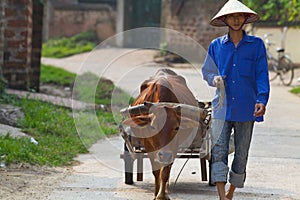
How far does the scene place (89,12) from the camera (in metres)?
34.6

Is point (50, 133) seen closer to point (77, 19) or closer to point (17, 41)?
point (17, 41)

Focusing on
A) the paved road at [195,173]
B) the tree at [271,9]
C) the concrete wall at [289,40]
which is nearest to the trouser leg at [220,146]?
the paved road at [195,173]

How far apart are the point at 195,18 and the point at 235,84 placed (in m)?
22.0

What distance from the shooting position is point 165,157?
21.2ft

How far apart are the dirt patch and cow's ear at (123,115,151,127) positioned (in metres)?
1.12

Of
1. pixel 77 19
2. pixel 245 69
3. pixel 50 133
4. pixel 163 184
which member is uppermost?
pixel 245 69

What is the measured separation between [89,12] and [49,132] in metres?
24.3

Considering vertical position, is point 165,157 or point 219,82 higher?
point 219,82

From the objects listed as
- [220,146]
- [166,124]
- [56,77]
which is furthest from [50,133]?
[56,77]

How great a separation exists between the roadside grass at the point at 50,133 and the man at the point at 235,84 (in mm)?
2498

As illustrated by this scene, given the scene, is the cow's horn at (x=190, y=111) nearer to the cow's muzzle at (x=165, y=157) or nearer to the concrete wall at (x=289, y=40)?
the cow's muzzle at (x=165, y=157)

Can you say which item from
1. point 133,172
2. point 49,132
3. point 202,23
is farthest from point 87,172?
point 202,23

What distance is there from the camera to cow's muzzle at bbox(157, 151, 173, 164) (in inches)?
254

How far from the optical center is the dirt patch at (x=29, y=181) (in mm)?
7094
